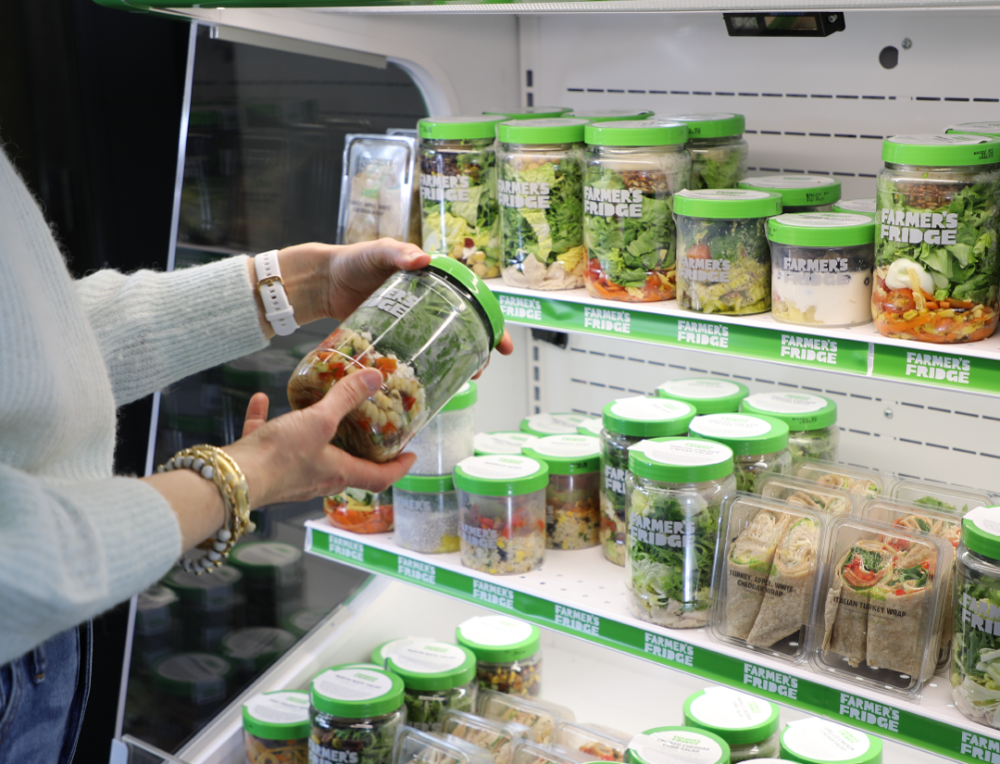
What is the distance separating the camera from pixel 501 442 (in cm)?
183

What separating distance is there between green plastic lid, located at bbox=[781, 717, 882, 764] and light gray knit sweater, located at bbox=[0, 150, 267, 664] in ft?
3.40

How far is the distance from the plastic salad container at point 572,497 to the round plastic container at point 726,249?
1.39 ft

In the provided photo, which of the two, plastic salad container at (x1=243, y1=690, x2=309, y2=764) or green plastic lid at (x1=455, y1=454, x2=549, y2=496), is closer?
green plastic lid at (x1=455, y1=454, x2=549, y2=496)

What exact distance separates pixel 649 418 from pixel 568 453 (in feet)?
0.67

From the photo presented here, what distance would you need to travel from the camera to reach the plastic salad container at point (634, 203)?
137 cm

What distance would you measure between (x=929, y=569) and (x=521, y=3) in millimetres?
895

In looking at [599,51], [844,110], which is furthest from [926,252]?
[599,51]

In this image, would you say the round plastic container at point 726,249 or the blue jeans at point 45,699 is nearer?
the blue jeans at point 45,699

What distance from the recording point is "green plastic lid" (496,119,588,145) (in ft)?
4.72

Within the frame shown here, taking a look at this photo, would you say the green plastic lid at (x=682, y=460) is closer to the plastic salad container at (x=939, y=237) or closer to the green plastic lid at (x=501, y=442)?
the plastic salad container at (x=939, y=237)

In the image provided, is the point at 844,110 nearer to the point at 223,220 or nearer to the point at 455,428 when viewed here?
the point at 455,428

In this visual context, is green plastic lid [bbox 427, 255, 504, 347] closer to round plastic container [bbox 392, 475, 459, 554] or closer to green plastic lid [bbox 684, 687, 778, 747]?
round plastic container [bbox 392, 475, 459, 554]

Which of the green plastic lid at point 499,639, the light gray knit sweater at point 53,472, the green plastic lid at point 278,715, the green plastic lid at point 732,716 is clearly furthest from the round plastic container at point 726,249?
the green plastic lid at point 278,715

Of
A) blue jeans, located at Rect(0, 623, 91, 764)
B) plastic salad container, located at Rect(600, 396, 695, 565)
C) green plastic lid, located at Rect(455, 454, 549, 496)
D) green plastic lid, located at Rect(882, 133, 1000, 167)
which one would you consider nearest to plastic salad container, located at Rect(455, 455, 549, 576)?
green plastic lid, located at Rect(455, 454, 549, 496)
